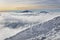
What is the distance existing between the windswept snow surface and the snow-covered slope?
31 mm

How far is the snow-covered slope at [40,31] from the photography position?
1.15 m

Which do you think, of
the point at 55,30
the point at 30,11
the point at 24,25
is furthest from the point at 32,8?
the point at 55,30

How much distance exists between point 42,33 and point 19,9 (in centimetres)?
32

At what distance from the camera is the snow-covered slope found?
1.15 meters

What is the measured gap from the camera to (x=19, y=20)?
121cm

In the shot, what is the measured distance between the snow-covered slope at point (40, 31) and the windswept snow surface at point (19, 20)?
0.10 ft

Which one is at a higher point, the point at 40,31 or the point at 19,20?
the point at 19,20

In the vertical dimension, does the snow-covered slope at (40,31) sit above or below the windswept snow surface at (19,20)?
below

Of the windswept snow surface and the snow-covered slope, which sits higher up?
the windswept snow surface

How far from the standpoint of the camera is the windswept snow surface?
3.90 feet

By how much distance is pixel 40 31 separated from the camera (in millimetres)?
1169

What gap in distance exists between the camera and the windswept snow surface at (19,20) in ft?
3.90

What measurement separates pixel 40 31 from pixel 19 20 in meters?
0.23

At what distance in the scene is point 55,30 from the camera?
1.17 metres
